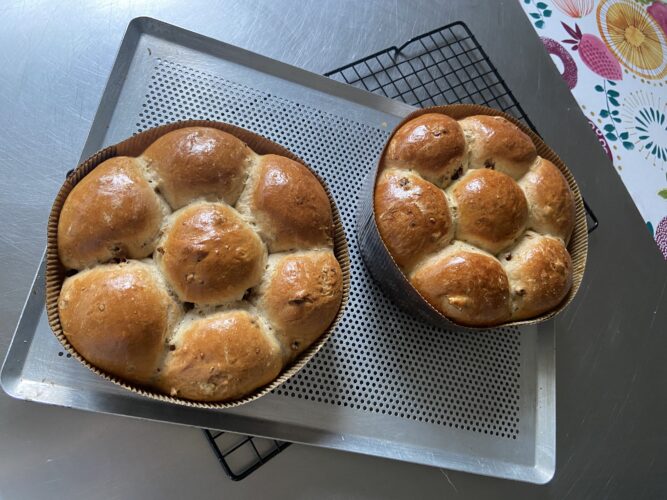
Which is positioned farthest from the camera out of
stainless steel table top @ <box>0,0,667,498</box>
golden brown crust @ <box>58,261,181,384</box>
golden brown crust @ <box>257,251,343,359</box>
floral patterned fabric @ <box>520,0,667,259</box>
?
floral patterned fabric @ <box>520,0,667,259</box>

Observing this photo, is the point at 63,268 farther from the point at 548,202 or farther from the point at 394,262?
the point at 548,202

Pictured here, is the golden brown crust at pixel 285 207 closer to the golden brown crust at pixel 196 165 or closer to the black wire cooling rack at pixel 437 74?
the golden brown crust at pixel 196 165

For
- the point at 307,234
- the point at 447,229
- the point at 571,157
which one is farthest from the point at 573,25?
the point at 307,234

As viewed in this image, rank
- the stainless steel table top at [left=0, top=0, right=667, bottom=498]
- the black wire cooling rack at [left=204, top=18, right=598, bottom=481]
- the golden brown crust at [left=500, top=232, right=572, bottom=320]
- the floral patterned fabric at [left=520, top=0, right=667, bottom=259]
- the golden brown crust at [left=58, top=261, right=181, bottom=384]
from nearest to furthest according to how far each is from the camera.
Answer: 1. the golden brown crust at [left=58, top=261, right=181, bottom=384]
2. the stainless steel table top at [left=0, top=0, right=667, bottom=498]
3. the golden brown crust at [left=500, top=232, right=572, bottom=320]
4. the black wire cooling rack at [left=204, top=18, right=598, bottom=481]
5. the floral patterned fabric at [left=520, top=0, right=667, bottom=259]

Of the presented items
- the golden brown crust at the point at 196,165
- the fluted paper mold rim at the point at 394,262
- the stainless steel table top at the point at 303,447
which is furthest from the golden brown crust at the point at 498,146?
the golden brown crust at the point at 196,165

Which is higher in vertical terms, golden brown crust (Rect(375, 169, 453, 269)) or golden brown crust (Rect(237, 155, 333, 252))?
golden brown crust (Rect(237, 155, 333, 252))

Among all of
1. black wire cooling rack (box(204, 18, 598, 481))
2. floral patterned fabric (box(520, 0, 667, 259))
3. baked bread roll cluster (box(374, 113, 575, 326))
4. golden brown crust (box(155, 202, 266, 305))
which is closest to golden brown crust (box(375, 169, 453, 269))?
baked bread roll cluster (box(374, 113, 575, 326))

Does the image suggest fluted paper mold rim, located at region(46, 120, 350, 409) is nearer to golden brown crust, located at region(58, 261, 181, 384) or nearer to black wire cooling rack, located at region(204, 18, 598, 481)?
golden brown crust, located at region(58, 261, 181, 384)

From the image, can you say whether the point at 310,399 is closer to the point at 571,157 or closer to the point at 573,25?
the point at 571,157
